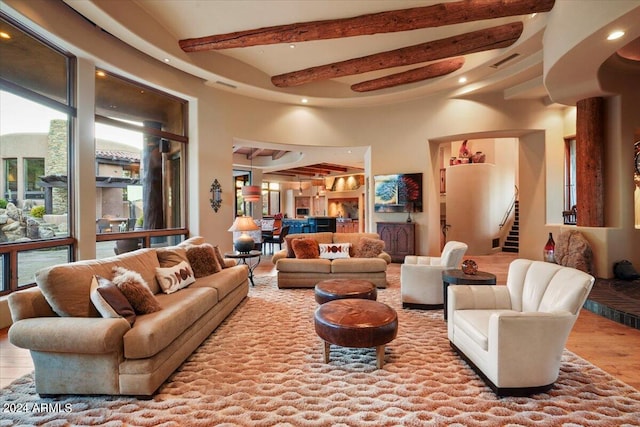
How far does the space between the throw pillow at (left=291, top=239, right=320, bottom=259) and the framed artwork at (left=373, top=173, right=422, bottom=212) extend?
3.06 meters

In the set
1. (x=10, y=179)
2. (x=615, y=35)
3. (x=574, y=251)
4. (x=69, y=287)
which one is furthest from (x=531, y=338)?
(x=10, y=179)

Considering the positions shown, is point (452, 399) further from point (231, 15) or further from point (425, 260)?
→ point (231, 15)

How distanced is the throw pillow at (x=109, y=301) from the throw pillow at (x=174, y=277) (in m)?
0.86

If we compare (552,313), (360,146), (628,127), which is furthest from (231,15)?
(628,127)

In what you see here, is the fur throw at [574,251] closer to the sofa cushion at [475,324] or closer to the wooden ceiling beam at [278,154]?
the sofa cushion at [475,324]

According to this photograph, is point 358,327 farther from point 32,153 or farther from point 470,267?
point 32,153

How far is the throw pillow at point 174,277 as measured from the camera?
11.3 ft

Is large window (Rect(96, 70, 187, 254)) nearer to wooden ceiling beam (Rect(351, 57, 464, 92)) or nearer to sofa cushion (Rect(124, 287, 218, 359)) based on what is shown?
sofa cushion (Rect(124, 287, 218, 359))

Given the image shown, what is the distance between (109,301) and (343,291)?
2.23 meters

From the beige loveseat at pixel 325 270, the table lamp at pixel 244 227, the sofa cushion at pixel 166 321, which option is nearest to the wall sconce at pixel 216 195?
the table lamp at pixel 244 227

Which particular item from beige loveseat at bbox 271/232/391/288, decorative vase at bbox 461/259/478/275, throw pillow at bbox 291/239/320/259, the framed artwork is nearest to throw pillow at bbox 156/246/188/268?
beige loveseat at bbox 271/232/391/288

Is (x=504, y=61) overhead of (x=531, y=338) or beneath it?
overhead

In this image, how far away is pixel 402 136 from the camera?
26.0ft

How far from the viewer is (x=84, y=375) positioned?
2.22 m
